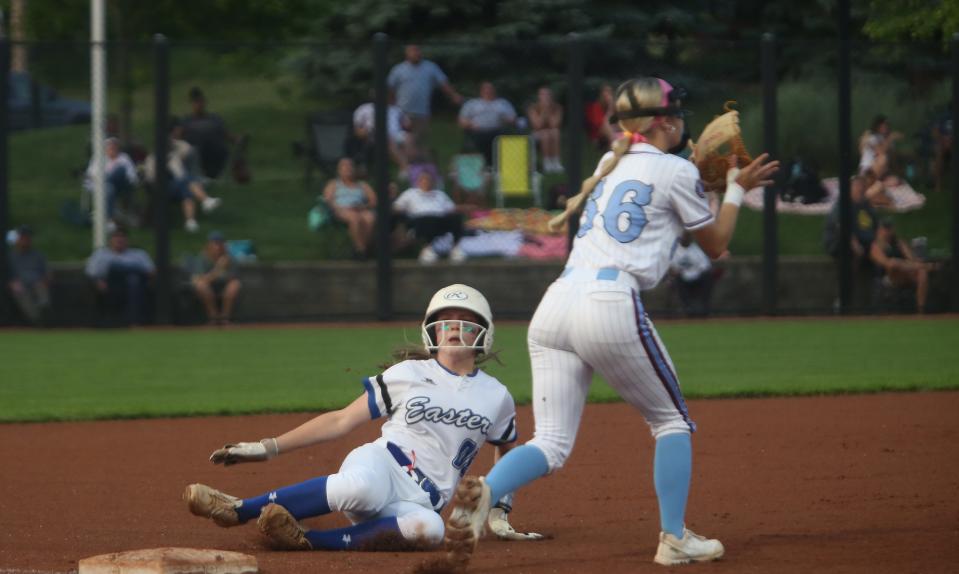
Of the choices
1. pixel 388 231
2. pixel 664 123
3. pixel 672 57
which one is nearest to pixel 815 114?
pixel 672 57

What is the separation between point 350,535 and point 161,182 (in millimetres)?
12303

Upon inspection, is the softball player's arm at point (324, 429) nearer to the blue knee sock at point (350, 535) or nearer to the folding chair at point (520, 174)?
the blue knee sock at point (350, 535)

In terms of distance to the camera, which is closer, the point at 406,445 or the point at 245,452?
the point at 245,452

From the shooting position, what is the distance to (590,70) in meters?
18.8

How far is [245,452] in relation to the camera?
5.57 m

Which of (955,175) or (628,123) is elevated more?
(955,175)

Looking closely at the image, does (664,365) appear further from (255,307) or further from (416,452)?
(255,307)

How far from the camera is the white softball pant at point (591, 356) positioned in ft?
17.1

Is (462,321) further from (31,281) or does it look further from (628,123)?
(31,281)

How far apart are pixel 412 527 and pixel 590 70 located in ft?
44.8

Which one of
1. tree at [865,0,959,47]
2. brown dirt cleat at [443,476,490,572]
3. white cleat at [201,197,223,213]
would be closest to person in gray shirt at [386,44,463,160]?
white cleat at [201,197,223,213]

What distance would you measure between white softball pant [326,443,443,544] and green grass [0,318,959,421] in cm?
433

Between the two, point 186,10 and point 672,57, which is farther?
point 186,10

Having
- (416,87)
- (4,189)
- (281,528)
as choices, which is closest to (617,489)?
(281,528)
